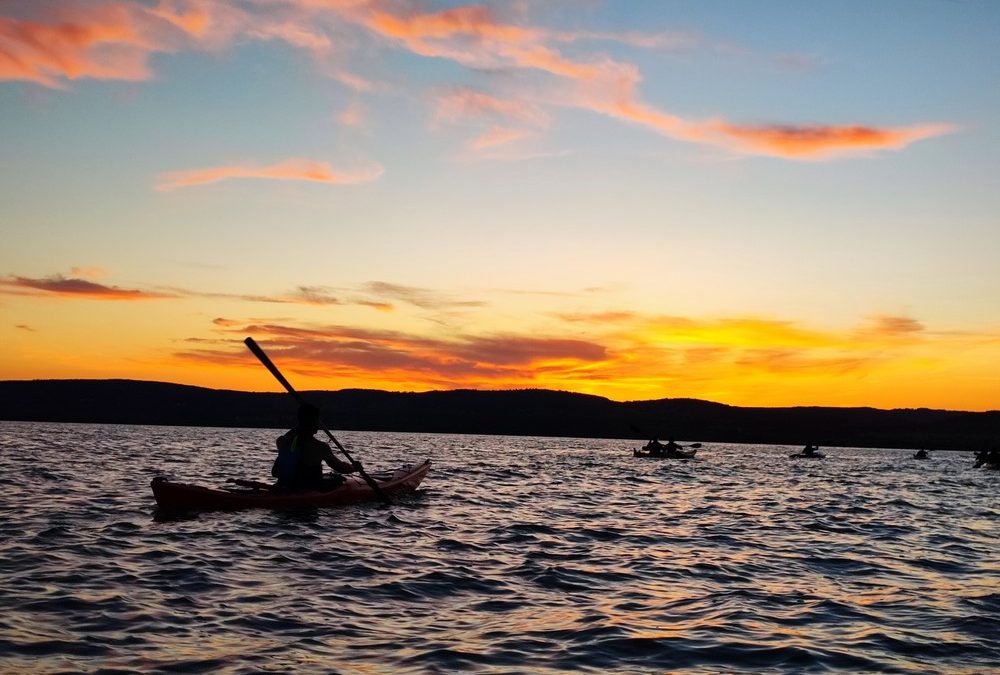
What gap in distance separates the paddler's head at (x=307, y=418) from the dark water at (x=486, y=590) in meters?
2.08

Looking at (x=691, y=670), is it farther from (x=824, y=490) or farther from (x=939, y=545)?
(x=824, y=490)

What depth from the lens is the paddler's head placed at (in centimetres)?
2025

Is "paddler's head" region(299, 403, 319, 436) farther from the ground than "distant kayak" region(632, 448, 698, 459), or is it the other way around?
"paddler's head" region(299, 403, 319, 436)

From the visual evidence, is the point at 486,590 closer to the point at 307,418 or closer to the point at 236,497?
the point at 307,418

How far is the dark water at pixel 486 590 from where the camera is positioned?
29.3 feet

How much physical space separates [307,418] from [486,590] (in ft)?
30.2

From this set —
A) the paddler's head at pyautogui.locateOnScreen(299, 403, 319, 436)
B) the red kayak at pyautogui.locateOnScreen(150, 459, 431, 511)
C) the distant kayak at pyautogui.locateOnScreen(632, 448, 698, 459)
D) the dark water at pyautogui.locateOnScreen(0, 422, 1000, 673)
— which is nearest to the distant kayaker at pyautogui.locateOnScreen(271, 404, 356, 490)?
the paddler's head at pyautogui.locateOnScreen(299, 403, 319, 436)

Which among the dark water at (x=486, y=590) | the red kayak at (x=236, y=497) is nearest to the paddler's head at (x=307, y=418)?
the red kayak at (x=236, y=497)

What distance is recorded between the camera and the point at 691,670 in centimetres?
860

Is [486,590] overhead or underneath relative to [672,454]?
overhead

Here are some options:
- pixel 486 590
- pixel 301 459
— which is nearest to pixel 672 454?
pixel 301 459

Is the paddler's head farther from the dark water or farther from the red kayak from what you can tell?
the dark water

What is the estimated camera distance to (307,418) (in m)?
20.4

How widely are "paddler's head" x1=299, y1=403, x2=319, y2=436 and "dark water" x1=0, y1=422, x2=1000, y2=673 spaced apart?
6.84 feet
